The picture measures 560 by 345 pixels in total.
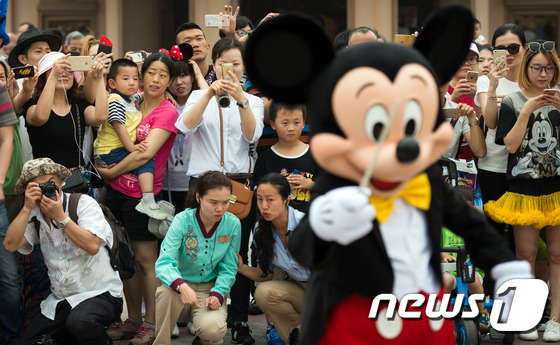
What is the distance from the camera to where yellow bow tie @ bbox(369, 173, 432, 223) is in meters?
3.15

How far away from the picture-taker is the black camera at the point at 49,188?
4.93 m

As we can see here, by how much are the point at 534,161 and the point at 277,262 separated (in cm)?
185

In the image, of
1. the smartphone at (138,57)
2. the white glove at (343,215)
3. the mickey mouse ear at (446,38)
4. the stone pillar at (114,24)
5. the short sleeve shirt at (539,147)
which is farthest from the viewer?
the stone pillar at (114,24)

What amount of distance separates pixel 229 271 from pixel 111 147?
4.03 ft

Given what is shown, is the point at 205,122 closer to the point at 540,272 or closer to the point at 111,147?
the point at 111,147

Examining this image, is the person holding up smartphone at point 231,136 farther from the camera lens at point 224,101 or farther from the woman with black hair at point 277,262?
the woman with black hair at point 277,262

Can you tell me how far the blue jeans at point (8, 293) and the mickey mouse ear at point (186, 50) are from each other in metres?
1.70

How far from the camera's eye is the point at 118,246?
207 inches

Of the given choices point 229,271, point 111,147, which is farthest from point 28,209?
point 229,271

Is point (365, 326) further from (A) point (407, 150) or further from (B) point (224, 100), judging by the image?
(B) point (224, 100)

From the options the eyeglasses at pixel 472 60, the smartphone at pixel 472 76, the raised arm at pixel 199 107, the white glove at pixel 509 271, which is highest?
the eyeglasses at pixel 472 60

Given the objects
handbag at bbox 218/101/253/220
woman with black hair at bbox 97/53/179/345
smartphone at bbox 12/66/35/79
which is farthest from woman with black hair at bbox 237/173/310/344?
smartphone at bbox 12/66/35/79

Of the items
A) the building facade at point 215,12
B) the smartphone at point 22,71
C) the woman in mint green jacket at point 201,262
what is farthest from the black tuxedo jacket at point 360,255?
the building facade at point 215,12

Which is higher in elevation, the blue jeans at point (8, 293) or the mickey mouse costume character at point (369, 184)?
the mickey mouse costume character at point (369, 184)
